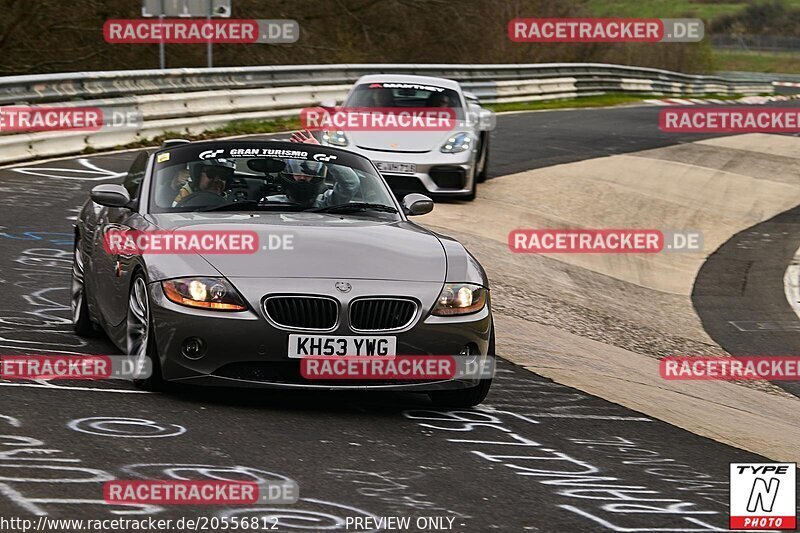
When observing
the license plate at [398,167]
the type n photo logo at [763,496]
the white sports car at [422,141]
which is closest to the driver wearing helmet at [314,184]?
the type n photo logo at [763,496]

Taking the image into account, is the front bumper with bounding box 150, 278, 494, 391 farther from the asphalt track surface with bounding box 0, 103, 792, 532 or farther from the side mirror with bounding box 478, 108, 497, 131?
the side mirror with bounding box 478, 108, 497, 131

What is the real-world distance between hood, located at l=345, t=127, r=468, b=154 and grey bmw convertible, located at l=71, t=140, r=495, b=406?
7.79 m

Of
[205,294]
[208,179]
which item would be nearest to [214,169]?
[208,179]

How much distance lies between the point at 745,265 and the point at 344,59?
1954cm

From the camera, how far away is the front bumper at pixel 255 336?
667 centimetres

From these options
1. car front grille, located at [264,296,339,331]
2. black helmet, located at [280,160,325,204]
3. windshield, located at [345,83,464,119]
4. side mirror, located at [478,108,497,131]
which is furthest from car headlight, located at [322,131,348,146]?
car front grille, located at [264,296,339,331]

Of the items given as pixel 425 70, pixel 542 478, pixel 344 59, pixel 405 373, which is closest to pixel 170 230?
pixel 405 373

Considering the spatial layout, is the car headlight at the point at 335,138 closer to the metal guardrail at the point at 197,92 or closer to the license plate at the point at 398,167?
the license plate at the point at 398,167

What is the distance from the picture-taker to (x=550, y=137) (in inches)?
1025

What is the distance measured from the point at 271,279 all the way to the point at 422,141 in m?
9.61

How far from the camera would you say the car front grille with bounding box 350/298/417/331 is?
6.76m

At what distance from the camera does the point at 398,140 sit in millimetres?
16141

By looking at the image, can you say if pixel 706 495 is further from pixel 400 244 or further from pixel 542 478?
pixel 400 244

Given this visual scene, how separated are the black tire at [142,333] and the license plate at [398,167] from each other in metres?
8.58
